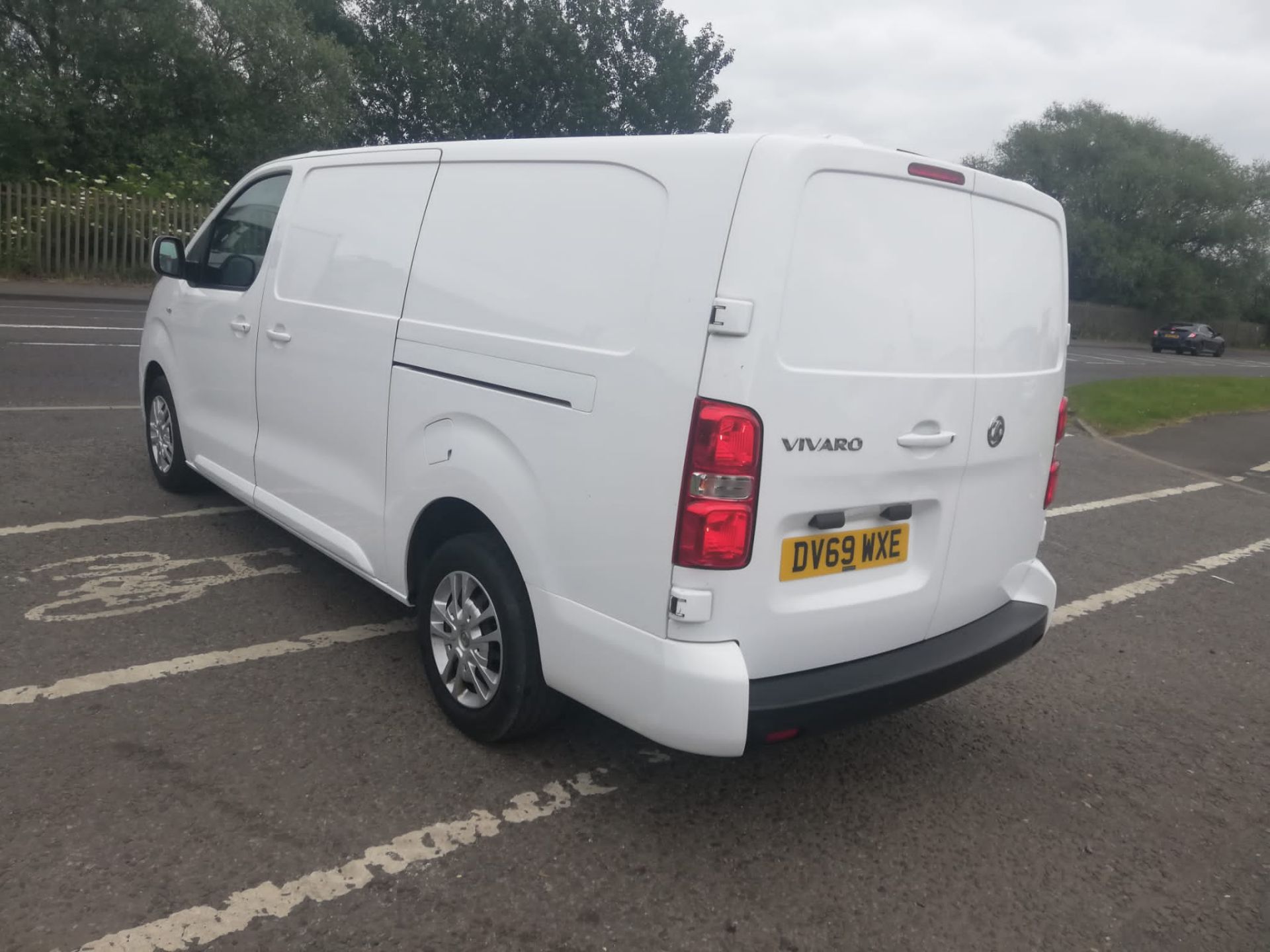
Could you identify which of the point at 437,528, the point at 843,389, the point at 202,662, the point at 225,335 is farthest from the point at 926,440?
the point at 225,335

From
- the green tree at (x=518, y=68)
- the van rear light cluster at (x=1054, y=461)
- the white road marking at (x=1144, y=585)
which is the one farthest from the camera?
the green tree at (x=518, y=68)

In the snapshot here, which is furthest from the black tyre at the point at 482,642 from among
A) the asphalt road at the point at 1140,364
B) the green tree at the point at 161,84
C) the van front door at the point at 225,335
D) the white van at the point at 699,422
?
the green tree at the point at 161,84

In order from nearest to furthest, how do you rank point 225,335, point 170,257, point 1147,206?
point 225,335 < point 170,257 < point 1147,206

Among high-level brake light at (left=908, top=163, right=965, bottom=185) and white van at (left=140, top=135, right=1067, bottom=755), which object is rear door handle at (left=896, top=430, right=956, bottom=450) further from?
high-level brake light at (left=908, top=163, right=965, bottom=185)

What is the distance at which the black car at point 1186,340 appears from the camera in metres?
46.2

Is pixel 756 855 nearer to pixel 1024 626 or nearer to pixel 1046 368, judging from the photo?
pixel 1024 626

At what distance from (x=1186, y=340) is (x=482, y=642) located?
1937 inches

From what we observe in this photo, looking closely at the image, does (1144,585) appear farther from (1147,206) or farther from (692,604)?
(1147,206)

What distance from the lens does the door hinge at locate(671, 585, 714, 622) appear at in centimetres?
287

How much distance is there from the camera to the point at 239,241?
539 centimetres

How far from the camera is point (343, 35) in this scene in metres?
44.5

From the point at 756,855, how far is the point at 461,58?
45.7m

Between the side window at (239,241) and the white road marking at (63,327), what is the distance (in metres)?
9.88

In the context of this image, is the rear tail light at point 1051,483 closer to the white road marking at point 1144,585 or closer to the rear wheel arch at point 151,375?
the white road marking at point 1144,585
